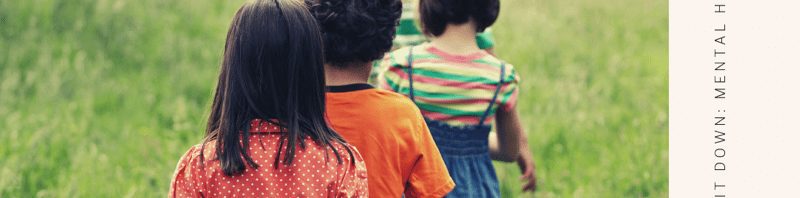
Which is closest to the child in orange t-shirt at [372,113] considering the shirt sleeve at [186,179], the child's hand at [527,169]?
the shirt sleeve at [186,179]

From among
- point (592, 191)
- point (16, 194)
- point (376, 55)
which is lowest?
point (592, 191)

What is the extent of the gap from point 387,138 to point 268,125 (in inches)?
14.0

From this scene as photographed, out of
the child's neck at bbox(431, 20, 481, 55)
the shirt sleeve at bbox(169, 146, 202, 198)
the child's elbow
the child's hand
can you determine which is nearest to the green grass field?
the child's hand

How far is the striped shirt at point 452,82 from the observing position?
310cm

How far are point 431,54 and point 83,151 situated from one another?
8.60 ft

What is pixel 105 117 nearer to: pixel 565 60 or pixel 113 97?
pixel 113 97

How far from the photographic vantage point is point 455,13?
10.3 ft

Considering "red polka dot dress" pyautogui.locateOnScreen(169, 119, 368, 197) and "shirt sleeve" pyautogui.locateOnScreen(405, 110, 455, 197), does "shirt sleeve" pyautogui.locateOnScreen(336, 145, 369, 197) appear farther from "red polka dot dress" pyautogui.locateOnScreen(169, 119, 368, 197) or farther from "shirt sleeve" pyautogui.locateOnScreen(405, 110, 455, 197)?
A: "shirt sleeve" pyautogui.locateOnScreen(405, 110, 455, 197)

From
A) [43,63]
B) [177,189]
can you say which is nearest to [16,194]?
[43,63]

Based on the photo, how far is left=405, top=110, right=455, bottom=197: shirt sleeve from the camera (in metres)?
2.60

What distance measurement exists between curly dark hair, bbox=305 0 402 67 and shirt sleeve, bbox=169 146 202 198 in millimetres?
453

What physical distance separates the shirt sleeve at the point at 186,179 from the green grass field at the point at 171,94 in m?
2.46

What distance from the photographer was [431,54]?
3.13 m

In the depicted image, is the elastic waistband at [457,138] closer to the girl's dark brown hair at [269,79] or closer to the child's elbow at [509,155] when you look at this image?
the child's elbow at [509,155]
